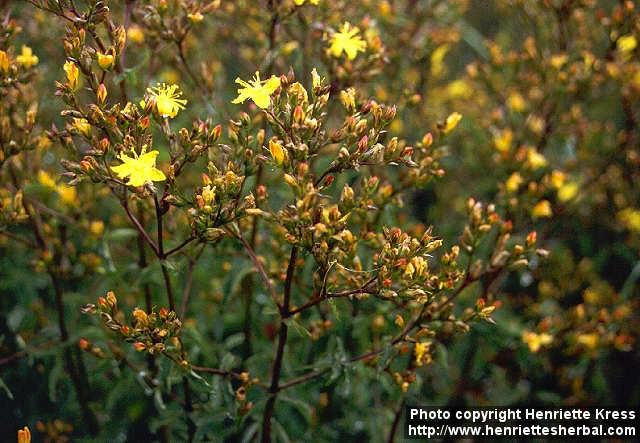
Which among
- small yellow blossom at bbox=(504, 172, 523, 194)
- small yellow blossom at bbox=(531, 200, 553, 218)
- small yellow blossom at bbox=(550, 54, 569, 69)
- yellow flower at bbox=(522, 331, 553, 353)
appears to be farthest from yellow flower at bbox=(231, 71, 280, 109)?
small yellow blossom at bbox=(550, 54, 569, 69)

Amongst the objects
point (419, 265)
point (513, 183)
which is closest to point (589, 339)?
point (513, 183)

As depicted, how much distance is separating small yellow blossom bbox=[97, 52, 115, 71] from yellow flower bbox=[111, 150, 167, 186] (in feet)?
1.24

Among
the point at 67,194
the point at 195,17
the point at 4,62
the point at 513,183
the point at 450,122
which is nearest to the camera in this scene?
the point at 4,62

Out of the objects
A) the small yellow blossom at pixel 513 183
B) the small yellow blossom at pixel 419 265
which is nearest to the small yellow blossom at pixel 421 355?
the small yellow blossom at pixel 419 265

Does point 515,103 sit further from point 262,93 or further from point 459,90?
point 262,93

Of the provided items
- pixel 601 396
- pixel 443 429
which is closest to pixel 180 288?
pixel 443 429

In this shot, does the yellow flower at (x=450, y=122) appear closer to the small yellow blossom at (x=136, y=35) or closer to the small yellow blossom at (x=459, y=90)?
the small yellow blossom at (x=136, y=35)

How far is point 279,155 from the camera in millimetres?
2154

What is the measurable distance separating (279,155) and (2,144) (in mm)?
1339

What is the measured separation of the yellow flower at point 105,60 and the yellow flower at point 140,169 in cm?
38

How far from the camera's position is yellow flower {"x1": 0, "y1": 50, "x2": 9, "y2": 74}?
8.14 ft

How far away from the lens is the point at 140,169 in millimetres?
2150

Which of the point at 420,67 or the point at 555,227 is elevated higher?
the point at 420,67

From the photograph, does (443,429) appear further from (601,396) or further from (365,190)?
(365,190)
